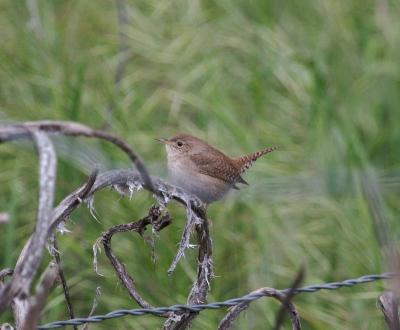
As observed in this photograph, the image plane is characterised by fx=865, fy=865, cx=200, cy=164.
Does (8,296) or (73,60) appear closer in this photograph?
(8,296)

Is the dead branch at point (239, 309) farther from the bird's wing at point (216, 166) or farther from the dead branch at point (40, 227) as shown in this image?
the bird's wing at point (216, 166)

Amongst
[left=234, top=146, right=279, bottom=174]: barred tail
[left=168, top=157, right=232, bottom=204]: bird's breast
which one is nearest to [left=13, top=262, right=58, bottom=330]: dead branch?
[left=168, top=157, right=232, bottom=204]: bird's breast

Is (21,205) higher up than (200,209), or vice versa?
(200,209)

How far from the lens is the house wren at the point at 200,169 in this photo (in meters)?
4.75

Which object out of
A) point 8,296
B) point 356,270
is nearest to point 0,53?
point 356,270

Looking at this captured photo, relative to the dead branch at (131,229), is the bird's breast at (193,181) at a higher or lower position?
lower

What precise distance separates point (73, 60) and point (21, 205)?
4.50 feet

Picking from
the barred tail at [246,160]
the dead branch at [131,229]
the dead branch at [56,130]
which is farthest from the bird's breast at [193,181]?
the dead branch at [56,130]

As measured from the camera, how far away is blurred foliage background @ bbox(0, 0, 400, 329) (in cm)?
504

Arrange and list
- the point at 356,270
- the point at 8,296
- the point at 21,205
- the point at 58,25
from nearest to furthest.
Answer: the point at 8,296 < the point at 356,270 < the point at 21,205 < the point at 58,25

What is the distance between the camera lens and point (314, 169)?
5668 mm

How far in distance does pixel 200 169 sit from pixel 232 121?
85 centimetres

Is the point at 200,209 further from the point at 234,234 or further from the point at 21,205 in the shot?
the point at 21,205

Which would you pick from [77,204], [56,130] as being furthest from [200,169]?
[56,130]
